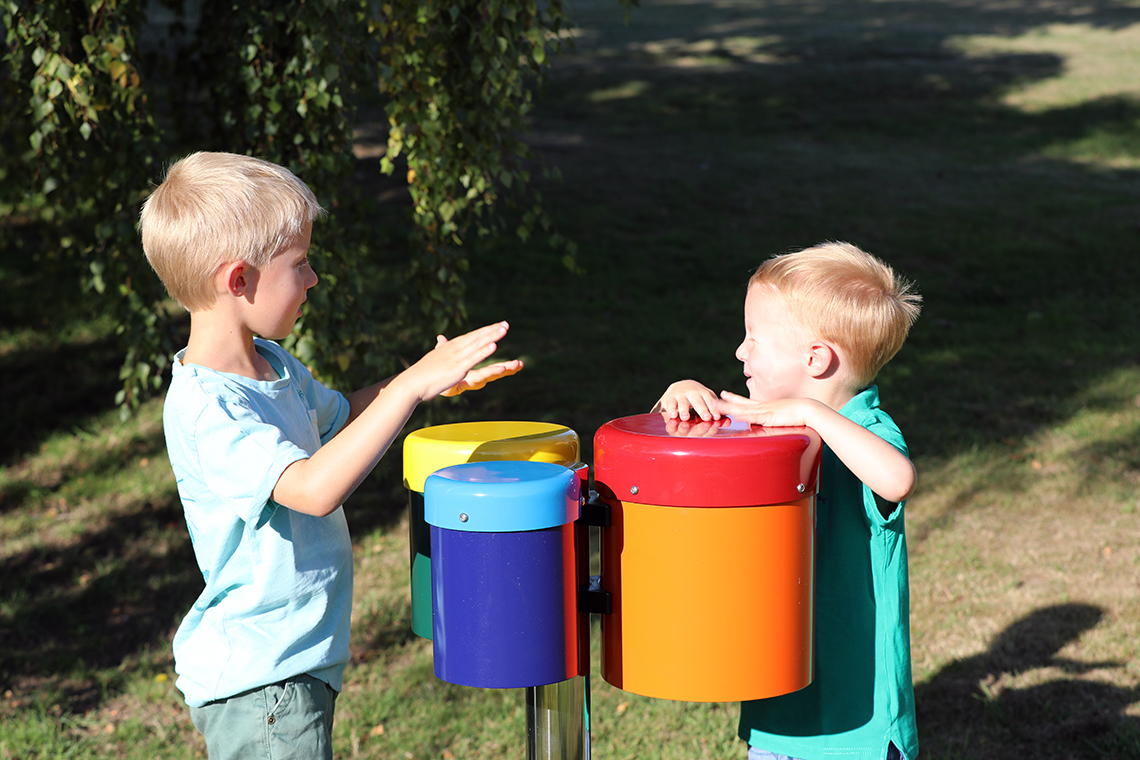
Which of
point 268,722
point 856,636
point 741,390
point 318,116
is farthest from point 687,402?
point 741,390

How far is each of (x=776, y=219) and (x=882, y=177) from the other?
2.33 metres

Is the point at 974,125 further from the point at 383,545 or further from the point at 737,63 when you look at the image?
the point at 383,545

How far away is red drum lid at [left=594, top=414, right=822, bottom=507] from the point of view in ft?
4.98

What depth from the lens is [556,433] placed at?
6.17ft

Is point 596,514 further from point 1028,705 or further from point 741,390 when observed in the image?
point 741,390

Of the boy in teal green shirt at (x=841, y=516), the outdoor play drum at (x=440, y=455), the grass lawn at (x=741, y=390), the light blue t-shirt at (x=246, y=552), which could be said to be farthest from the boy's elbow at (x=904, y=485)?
the grass lawn at (x=741, y=390)

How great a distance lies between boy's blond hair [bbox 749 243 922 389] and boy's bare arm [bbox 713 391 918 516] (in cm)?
21

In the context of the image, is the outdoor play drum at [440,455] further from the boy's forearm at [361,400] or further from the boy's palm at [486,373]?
the boy's forearm at [361,400]

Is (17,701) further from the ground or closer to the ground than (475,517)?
closer to the ground

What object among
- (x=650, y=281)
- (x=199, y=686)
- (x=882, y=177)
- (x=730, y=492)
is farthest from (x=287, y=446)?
(x=882, y=177)

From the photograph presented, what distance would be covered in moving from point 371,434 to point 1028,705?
8.16 feet

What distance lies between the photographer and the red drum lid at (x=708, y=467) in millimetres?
1519

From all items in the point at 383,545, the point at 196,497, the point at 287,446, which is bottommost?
the point at 383,545

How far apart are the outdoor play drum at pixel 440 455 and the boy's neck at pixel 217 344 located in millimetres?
323
